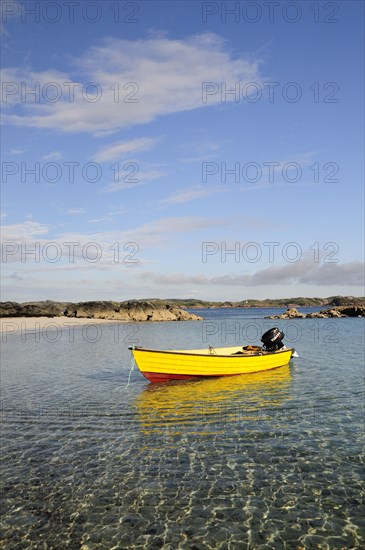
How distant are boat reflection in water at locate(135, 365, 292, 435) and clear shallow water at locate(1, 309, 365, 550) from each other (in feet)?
0.25

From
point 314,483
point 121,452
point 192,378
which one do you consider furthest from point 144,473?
point 192,378

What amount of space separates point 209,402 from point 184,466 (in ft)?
26.0

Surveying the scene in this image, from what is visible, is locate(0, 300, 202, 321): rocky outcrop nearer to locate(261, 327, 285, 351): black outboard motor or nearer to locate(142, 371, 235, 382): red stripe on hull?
locate(261, 327, 285, 351): black outboard motor

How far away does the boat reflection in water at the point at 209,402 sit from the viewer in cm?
1667

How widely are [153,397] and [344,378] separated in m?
11.9

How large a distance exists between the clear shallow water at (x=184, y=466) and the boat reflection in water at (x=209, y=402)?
8cm

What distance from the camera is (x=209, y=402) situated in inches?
795

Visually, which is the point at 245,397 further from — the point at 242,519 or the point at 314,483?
the point at 242,519

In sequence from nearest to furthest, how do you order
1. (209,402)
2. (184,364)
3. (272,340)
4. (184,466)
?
(184,466) → (209,402) → (184,364) → (272,340)

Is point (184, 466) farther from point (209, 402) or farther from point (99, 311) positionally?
point (99, 311)

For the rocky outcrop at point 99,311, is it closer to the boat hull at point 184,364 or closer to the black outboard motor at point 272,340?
the black outboard motor at point 272,340

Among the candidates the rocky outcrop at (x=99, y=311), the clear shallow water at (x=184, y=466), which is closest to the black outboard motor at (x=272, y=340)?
the clear shallow water at (x=184, y=466)

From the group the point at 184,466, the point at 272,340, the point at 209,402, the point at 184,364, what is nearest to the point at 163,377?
the point at 184,364

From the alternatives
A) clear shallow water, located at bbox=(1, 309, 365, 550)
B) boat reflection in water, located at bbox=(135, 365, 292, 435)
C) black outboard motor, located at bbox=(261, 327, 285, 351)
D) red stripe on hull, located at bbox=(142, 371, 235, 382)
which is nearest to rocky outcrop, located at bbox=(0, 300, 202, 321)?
black outboard motor, located at bbox=(261, 327, 285, 351)
